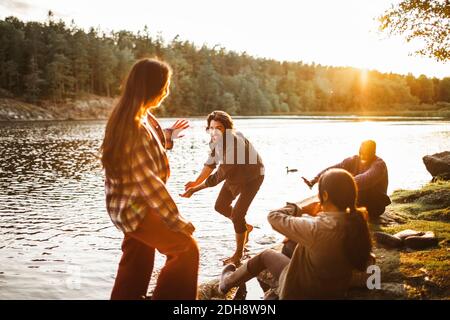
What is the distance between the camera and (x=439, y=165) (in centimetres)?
1738

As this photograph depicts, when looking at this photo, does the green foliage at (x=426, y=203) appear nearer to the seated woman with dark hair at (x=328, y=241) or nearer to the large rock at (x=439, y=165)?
the large rock at (x=439, y=165)

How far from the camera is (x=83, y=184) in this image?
65.4 feet

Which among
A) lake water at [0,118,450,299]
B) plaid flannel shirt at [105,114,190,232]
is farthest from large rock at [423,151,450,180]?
plaid flannel shirt at [105,114,190,232]

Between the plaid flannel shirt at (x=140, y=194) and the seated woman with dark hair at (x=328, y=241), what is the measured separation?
1076 mm

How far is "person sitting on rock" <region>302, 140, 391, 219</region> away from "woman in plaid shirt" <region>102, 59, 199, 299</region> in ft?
14.8

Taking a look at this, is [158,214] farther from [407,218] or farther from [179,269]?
[407,218]

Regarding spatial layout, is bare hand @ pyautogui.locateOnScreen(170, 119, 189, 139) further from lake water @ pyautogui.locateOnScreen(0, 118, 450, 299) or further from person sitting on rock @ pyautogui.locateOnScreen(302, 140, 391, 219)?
person sitting on rock @ pyautogui.locateOnScreen(302, 140, 391, 219)

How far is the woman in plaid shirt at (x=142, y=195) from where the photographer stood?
404cm

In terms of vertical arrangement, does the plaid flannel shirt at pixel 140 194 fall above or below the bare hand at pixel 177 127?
below

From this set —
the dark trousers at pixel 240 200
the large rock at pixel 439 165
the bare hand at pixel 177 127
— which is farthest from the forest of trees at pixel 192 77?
the bare hand at pixel 177 127

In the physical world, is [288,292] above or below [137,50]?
below

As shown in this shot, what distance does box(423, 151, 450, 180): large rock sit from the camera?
55.6 ft

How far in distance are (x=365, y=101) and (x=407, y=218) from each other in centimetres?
16533
